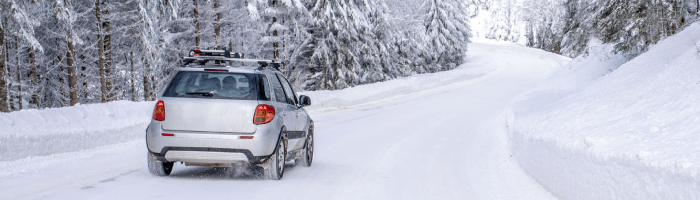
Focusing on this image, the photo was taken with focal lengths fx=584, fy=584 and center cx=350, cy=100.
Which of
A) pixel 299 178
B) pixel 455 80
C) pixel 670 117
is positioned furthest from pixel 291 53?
pixel 670 117

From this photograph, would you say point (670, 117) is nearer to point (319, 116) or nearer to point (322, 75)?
point (319, 116)

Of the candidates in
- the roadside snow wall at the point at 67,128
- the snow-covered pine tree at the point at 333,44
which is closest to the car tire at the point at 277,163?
the roadside snow wall at the point at 67,128

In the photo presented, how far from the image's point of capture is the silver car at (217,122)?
23.7 ft

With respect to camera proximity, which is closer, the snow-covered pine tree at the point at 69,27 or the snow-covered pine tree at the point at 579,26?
the snow-covered pine tree at the point at 69,27

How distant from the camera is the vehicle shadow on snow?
26.1ft

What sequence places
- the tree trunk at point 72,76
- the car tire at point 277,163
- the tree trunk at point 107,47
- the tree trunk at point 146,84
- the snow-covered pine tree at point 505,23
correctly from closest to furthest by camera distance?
the car tire at point 277,163 < the tree trunk at point 72,76 < the tree trunk at point 107,47 < the tree trunk at point 146,84 < the snow-covered pine tree at point 505,23

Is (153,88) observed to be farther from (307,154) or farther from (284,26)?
(307,154)

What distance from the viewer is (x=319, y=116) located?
62.7ft

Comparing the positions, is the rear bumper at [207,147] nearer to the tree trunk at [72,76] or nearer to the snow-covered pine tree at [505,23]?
the tree trunk at [72,76]

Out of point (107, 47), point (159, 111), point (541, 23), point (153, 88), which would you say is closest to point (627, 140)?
point (159, 111)

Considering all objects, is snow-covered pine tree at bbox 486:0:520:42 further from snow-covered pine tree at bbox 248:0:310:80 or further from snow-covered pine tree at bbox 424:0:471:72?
snow-covered pine tree at bbox 248:0:310:80

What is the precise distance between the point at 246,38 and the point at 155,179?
24383 mm

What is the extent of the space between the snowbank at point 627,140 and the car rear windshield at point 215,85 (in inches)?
153

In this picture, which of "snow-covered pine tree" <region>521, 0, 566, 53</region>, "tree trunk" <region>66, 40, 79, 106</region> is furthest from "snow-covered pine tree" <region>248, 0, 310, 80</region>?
"snow-covered pine tree" <region>521, 0, 566, 53</region>
